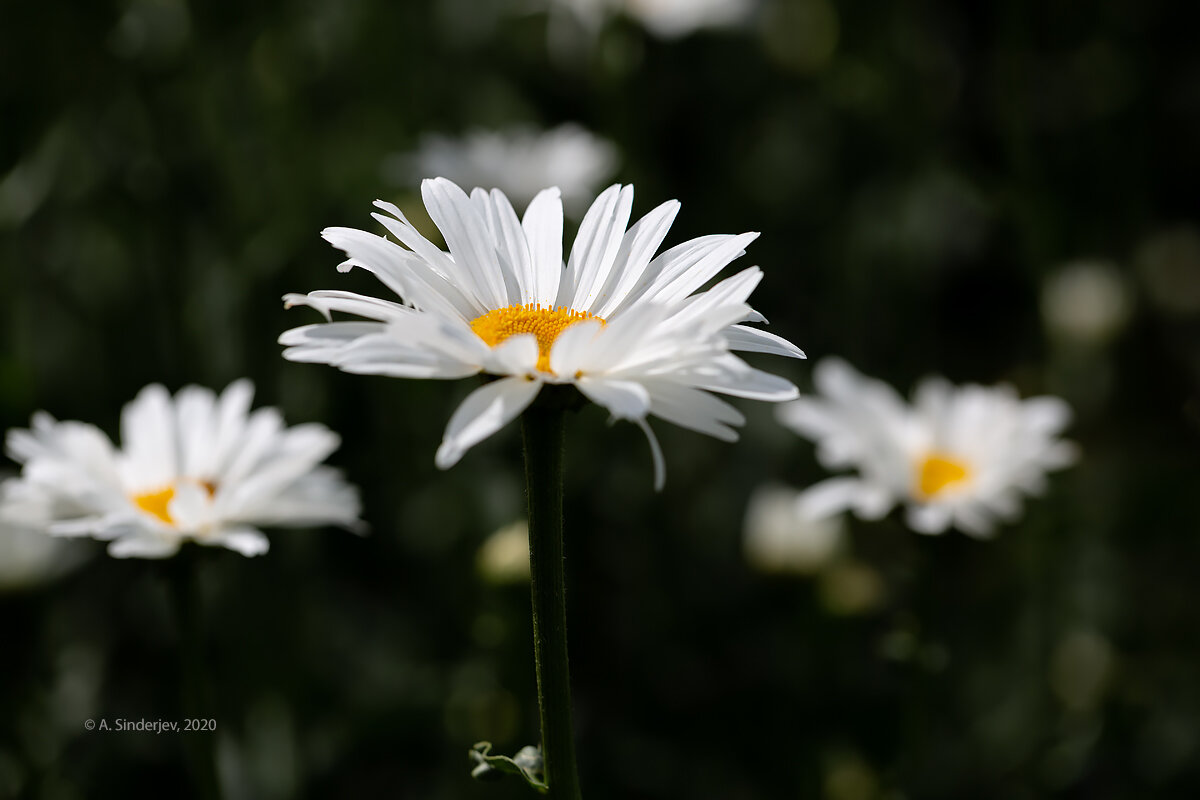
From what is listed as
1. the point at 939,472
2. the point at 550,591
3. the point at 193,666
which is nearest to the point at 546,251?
the point at 550,591

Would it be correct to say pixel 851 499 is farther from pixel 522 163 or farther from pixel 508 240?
pixel 522 163

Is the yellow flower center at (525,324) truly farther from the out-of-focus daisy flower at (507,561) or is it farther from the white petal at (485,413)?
the out-of-focus daisy flower at (507,561)

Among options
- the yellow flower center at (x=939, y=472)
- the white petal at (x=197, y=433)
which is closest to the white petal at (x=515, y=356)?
the white petal at (x=197, y=433)

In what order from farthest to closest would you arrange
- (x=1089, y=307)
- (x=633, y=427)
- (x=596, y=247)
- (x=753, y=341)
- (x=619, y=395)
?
(x=1089, y=307), (x=633, y=427), (x=596, y=247), (x=753, y=341), (x=619, y=395)

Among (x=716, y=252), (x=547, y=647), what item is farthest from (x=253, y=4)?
(x=547, y=647)

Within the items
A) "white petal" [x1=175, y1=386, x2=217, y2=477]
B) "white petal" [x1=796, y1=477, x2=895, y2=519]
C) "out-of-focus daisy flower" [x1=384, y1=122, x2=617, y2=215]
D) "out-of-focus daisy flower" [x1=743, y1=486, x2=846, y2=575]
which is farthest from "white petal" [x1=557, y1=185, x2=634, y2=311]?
"out-of-focus daisy flower" [x1=384, y1=122, x2=617, y2=215]

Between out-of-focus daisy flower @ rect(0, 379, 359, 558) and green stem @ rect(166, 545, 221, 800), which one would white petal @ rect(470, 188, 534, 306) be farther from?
green stem @ rect(166, 545, 221, 800)

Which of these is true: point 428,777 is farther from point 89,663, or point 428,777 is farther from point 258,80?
point 258,80
